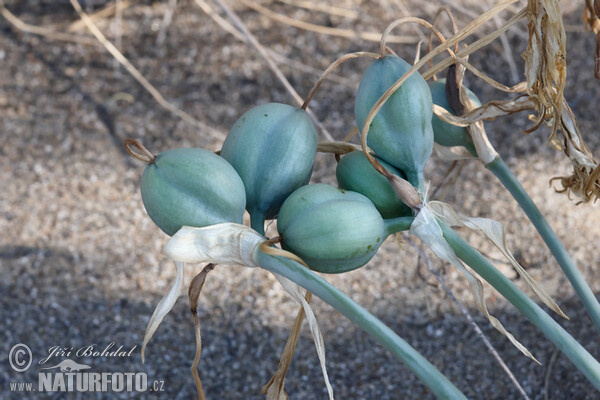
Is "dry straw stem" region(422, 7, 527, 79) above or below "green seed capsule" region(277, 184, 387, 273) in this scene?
above

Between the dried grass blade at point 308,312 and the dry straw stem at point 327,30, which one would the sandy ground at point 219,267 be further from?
the dried grass blade at point 308,312

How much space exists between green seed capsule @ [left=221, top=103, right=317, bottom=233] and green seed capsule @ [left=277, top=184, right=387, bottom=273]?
30mm

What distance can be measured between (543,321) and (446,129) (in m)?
0.20

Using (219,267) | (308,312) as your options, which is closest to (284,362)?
(308,312)

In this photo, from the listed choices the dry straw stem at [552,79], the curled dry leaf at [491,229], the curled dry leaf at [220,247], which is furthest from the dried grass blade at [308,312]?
the dry straw stem at [552,79]

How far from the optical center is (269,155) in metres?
0.45

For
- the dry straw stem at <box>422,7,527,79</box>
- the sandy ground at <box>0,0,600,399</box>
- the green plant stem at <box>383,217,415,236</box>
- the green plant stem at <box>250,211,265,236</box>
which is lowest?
the sandy ground at <box>0,0,600,399</box>

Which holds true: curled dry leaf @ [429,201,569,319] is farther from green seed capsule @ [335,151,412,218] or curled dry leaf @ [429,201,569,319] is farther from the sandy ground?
the sandy ground

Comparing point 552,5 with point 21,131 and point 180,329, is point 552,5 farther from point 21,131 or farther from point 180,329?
point 21,131

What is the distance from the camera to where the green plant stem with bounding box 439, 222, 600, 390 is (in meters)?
0.39

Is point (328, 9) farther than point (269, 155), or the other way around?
point (328, 9)

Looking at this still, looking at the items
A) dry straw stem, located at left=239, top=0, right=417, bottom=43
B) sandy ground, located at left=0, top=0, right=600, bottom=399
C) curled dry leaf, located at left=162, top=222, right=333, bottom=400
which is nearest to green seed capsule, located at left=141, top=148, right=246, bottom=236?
curled dry leaf, located at left=162, top=222, right=333, bottom=400

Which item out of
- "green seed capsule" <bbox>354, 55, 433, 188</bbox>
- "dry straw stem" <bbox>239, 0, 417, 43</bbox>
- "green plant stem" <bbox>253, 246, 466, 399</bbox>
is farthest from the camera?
"dry straw stem" <bbox>239, 0, 417, 43</bbox>

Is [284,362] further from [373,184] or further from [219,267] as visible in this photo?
[219,267]
